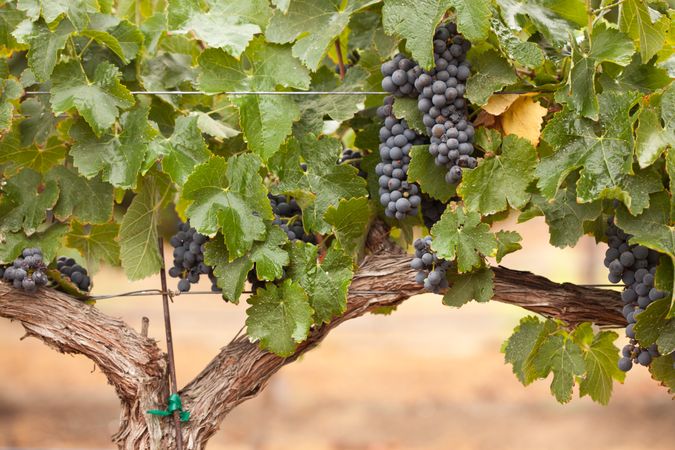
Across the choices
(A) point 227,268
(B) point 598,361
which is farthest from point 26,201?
(B) point 598,361

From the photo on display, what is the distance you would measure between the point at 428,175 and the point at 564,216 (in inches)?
12.9

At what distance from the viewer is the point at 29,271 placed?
222 cm

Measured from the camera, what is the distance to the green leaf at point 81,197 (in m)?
2.27

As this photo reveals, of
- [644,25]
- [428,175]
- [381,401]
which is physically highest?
[644,25]

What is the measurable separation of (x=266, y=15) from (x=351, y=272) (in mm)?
698

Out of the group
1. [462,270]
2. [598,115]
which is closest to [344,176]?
[462,270]

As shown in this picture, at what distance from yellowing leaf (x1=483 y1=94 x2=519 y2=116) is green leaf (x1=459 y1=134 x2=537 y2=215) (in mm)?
71

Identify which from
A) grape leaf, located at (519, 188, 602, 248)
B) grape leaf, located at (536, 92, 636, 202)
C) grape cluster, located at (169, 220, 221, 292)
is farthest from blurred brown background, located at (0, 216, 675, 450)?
grape leaf, located at (536, 92, 636, 202)

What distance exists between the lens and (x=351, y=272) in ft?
6.81

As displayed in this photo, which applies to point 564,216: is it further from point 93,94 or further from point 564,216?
point 93,94

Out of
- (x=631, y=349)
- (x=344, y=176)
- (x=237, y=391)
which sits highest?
(x=344, y=176)

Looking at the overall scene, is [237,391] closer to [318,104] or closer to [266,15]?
[318,104]

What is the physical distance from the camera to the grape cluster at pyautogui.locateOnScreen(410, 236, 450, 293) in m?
1.98

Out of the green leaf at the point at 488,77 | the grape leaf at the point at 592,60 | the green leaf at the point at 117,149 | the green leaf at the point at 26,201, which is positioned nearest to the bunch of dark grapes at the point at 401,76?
the green leaf at the point at 488,77
